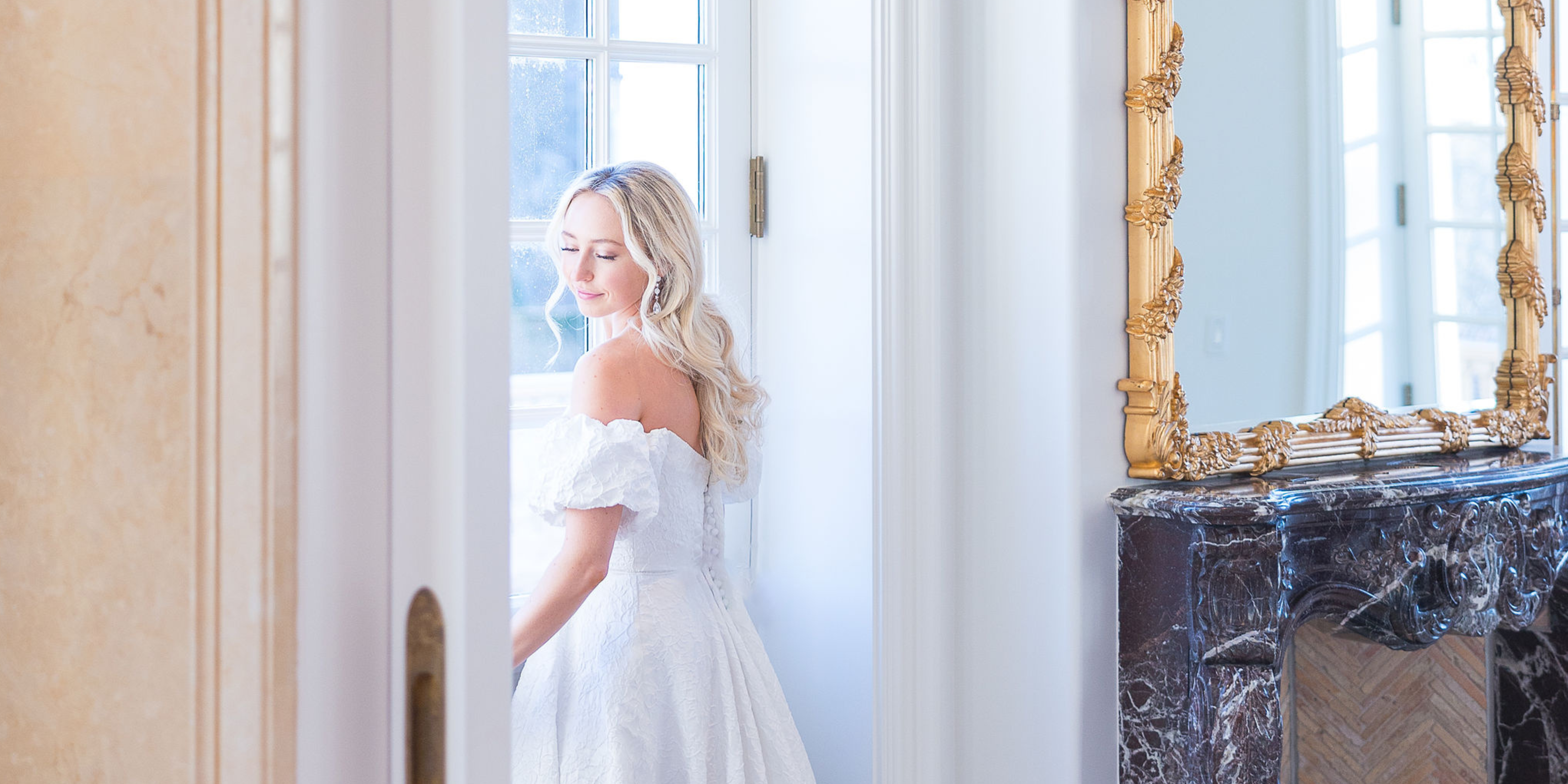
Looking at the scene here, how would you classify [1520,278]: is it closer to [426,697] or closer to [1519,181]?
[1519,181]

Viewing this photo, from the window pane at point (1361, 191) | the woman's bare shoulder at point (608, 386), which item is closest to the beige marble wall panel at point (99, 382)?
the woman's bare shoulder at point (608, 386)

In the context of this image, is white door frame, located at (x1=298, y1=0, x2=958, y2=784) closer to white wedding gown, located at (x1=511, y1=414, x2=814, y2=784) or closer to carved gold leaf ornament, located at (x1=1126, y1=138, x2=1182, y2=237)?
white wedding gown, located at (x1=511, y1=414, x2=814, y2=784)

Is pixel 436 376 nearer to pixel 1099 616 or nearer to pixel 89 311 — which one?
pixel 89 311

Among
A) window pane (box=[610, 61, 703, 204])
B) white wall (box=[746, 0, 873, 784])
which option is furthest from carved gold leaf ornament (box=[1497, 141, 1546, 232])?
window pane (box=[610, 61, 703, 204])

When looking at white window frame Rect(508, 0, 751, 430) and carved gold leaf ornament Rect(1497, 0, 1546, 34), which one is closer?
white window frame Rect(508, 0, 751, 430)

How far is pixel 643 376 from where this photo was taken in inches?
77.0

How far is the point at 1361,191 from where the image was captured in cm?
249

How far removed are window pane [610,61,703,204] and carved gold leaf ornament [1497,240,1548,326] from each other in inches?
76.7

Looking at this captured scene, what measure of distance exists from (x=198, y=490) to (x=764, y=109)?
192 centimetres

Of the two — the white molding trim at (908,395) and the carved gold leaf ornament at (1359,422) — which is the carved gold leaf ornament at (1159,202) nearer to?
the white molding trim at (908,395)

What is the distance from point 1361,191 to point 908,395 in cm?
121

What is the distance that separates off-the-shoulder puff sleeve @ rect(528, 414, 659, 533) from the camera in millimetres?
1799

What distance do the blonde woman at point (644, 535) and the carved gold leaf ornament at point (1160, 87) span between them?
83 centimetres

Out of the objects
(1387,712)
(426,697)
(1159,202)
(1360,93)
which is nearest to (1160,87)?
(1159,202)
